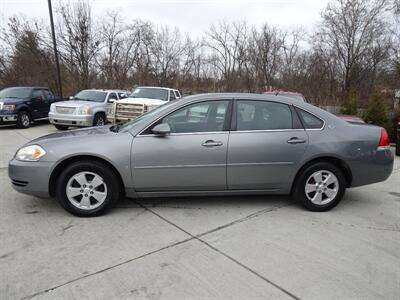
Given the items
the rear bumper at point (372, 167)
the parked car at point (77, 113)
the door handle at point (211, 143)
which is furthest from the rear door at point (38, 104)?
the rear bumper at point (372, 167)

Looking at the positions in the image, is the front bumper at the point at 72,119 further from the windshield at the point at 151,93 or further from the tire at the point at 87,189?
the tire at the point at 87,189

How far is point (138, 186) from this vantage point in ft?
12.2

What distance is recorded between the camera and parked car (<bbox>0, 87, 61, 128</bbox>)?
37.6ft

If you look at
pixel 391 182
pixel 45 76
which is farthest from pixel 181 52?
pixel 391 182

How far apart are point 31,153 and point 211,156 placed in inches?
88.6

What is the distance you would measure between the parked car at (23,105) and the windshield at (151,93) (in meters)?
4.42

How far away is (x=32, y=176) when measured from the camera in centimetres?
354

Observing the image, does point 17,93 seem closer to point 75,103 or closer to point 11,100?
point 11,100

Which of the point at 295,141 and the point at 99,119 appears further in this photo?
the point at 99,119

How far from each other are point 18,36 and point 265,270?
24.5 m

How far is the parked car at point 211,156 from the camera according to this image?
3.59m

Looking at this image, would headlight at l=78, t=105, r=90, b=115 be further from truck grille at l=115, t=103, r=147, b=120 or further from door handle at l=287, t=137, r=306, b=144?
door handle at l=287, t=137, r=306, b=144

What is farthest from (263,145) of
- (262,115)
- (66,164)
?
Result: (66,164)

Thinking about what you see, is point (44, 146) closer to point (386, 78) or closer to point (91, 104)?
point (91, 104)
